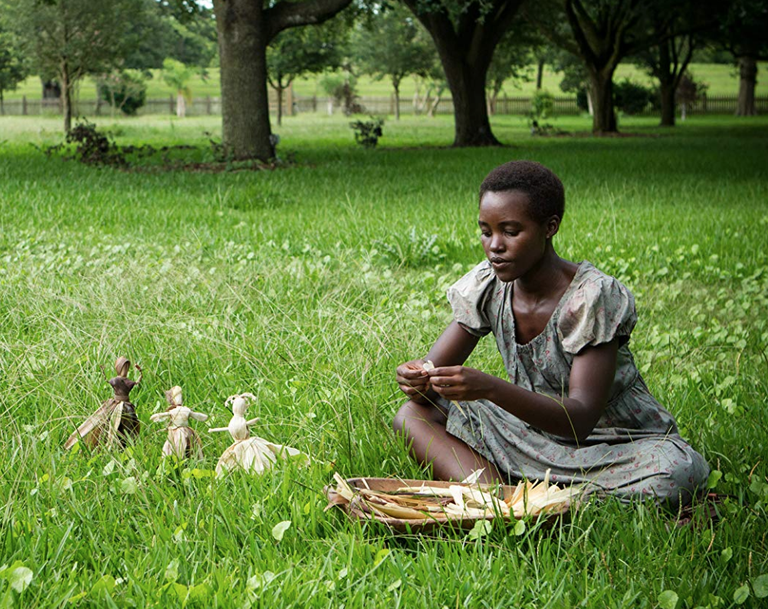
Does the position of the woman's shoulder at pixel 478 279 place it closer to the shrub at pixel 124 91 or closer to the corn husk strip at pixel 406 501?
the corn husk strip at pixel 406 501

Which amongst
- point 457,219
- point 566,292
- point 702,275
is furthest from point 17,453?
point 457,219

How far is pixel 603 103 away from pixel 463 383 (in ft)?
99.0

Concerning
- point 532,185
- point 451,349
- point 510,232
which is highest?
point 532,185

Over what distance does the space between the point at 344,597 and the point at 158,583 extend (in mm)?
488

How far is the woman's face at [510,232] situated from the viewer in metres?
2.96

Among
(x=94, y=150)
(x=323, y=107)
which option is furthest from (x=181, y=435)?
(x=323, y=107)

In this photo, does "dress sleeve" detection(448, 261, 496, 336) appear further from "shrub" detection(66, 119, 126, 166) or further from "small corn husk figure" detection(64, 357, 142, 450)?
"shrub" detection(66, 119, 126, 166)

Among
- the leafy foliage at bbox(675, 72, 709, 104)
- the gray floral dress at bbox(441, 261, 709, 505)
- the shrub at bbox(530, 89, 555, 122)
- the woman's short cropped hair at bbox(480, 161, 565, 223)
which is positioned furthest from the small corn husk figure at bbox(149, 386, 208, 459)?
the leafy foliage at bbox(675, 72, 709, 104)

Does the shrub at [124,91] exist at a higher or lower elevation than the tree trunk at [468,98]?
higher

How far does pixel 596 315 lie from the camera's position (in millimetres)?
2941

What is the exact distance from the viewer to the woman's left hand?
104 inches

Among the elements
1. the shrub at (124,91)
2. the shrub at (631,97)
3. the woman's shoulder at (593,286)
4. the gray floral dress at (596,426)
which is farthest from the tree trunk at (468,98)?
the shrub at (631,97)

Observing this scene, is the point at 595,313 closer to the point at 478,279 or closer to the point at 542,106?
the point at 478,279

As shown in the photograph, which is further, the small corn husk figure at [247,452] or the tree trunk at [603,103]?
the tree trunk at [603,103]
